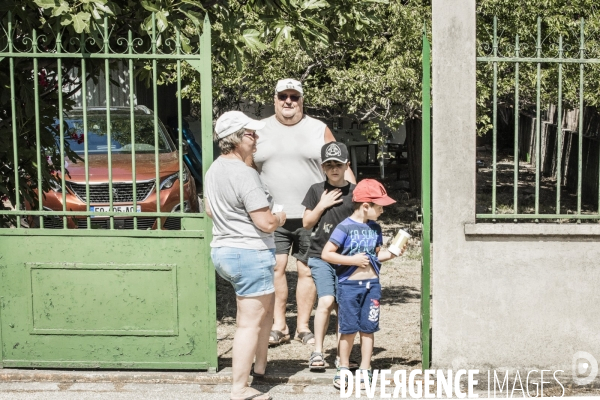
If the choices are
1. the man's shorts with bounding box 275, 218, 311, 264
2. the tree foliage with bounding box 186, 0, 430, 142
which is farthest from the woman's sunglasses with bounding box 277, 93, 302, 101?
the tree foliage with bounding box 186, 0, 430, 142

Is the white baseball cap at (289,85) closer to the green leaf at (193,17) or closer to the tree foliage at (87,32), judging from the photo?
the tree foliage at (87,32)

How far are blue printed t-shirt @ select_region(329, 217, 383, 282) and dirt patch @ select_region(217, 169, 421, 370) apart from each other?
98 cm

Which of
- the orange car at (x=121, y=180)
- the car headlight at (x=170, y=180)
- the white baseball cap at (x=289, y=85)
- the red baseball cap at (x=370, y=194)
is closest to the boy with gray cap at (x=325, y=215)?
the red baseball cap at (x=370, y=194)

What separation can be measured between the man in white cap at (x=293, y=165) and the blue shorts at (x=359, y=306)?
0.91 meters

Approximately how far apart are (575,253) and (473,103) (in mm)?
1225

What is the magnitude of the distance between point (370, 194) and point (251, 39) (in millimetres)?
1645

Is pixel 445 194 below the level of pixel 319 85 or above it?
below

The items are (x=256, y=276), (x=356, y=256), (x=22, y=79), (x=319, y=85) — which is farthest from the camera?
(x=319, y=85)

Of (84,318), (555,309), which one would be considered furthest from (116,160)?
(555,309)

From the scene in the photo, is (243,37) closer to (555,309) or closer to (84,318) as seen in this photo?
(84,318)

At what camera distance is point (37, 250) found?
6.21 meters

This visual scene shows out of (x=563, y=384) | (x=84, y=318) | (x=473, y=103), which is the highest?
(x=473, y=103)

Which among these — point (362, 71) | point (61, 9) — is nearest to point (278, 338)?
point (61, 9)

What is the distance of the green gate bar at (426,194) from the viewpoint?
19.2 ft
